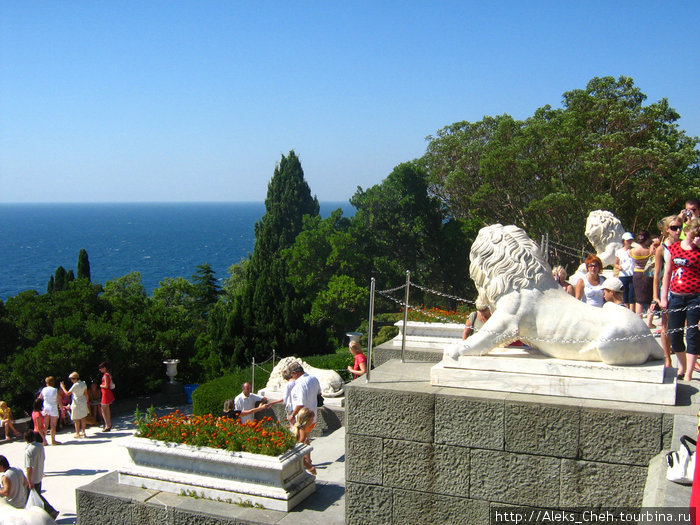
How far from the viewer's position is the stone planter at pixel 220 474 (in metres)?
6.31

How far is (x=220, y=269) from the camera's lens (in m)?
101

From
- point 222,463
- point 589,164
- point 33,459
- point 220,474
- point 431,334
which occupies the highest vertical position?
point 589,164

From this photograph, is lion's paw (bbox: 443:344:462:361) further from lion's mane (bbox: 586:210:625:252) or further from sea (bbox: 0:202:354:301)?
sea (bbox: 0:202:354:301)

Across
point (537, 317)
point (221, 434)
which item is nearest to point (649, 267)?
point (537, 317)

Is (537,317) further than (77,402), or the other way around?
(77,402)

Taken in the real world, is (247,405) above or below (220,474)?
below

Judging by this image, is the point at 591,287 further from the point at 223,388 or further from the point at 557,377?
the point at 223,388

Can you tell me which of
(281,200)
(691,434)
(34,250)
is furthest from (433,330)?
(34,250)

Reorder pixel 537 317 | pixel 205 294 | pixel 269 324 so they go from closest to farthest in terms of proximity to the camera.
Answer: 1. pixel 537 317
2. pixel 269 324
3. pixel 205 294

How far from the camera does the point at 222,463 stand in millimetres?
6527

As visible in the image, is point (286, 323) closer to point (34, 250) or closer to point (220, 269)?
point (220, 269)

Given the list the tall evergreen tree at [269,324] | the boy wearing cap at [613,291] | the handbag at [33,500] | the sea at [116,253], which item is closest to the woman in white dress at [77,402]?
the handbag at [33,500]

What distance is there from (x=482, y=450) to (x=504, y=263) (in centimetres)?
170

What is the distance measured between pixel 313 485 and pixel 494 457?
2.25 meters
